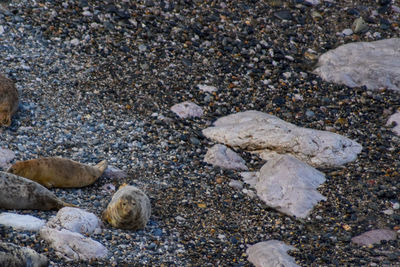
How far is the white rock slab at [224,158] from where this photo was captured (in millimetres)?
6613

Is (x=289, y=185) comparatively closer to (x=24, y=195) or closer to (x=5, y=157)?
(x=24, y=195)

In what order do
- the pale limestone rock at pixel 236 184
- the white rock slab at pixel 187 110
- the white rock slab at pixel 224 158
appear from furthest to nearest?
the white rock slab at pixel 187 110
the white rock slab at pixel 224 158
the pale limestone rock at pixel 236 184

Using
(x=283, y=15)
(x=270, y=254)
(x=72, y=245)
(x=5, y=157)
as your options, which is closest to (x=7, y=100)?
(x=5, y=157)

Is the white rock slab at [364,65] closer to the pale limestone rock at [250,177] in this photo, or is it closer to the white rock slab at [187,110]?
the white rock slab at [187,110]

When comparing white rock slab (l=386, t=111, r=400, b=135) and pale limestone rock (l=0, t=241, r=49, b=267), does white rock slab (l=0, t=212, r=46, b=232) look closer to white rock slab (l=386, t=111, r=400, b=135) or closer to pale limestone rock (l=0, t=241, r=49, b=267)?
pale limestone rock (l=0, t=241, r=49, b=267)

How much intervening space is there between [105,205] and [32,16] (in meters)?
3.86

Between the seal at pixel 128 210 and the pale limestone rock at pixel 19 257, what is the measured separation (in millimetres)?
946

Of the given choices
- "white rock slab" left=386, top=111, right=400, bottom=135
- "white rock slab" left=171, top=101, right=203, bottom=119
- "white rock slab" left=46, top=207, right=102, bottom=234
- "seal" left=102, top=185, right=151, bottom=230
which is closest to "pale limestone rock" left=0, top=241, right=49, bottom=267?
"white rock slab" left=46, top=207, right=102, bottom=234

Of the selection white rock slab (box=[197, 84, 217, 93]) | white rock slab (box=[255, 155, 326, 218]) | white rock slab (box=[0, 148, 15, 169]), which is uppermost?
white rock slab (box=[0, 148, 15, 169])

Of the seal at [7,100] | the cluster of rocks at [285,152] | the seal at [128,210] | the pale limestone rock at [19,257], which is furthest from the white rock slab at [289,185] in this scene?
the seal at [7,100]

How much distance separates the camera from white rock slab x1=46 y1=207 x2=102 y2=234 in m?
4.82

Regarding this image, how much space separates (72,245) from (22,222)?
1.73 feet

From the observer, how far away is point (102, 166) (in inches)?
240

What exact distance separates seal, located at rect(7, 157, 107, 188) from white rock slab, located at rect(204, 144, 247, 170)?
142 cm
